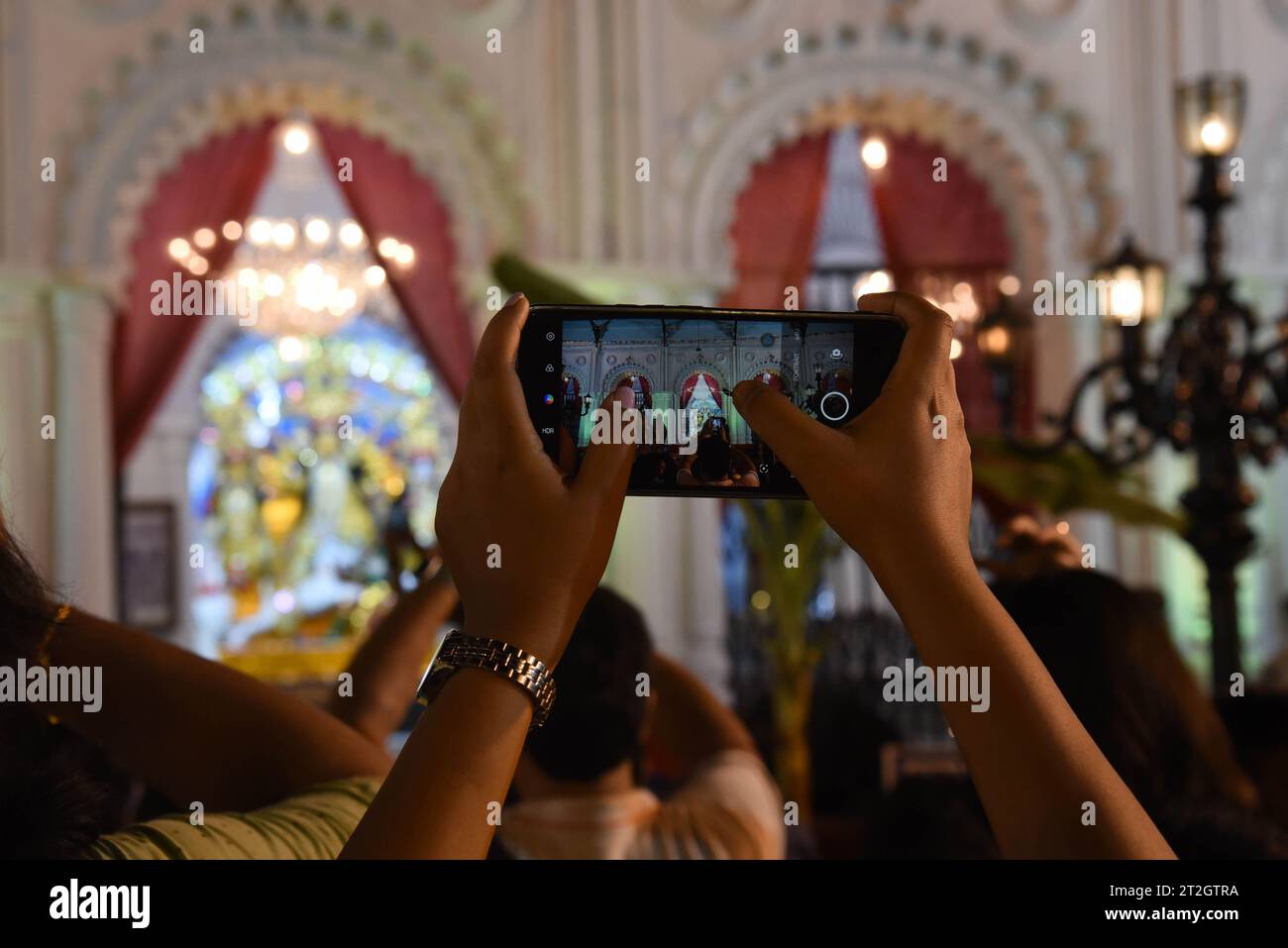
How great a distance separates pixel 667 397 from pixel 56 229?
209 inches

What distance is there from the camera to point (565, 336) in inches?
30.8

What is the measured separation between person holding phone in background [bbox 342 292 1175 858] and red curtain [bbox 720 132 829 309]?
18.3ft

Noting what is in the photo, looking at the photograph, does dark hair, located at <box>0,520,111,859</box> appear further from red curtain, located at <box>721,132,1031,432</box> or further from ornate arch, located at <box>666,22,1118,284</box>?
red curtain, located at <box>721,132,1031,432</box>

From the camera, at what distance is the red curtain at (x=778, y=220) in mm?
6223

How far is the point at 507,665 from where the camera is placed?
0.63 meters

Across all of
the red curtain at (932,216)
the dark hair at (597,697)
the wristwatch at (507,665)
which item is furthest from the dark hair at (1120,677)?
the red curtain at (932,216)

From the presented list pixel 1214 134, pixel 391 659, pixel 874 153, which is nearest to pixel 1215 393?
pixel 1214 134

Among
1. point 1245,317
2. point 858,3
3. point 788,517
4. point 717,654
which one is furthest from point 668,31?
point 1245,317

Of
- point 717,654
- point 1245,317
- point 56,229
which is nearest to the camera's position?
point 1245,317

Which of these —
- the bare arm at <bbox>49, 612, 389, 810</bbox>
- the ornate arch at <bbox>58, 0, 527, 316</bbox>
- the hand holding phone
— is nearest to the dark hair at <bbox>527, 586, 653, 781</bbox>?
the bare arm at <bbox>49, 612, 389, 810</bbox>

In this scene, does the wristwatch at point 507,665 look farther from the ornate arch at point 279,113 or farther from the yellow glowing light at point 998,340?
the ornate arch at point 279,113

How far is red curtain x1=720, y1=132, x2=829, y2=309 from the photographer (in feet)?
20.4
